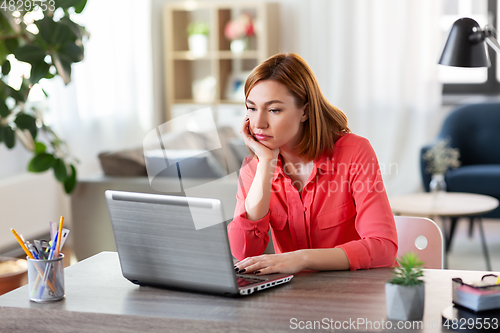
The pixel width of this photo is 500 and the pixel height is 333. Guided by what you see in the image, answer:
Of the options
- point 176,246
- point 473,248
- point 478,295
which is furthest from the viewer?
point 473,248

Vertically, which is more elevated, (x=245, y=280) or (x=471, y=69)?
(x=471, y=69)

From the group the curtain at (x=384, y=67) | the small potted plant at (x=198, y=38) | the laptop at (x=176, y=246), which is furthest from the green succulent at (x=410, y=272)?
the small potted plant at (x=198, y=38)

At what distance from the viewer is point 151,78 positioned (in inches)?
203

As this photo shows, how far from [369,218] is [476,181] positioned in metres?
2.78

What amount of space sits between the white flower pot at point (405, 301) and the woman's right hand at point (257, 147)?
0.60 meters

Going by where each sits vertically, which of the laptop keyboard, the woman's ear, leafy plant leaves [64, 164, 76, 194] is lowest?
leafy plant leaves [64, 164, 76, 194]

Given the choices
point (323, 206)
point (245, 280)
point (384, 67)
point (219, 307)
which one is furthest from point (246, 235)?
point (384, 67)

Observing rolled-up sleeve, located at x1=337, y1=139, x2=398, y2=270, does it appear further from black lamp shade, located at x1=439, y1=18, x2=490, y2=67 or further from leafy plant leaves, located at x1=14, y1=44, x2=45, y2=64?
leafy plant leaves, located at x1=14, y1=44, x2=45, y2=64

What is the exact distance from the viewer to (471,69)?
4.85 m

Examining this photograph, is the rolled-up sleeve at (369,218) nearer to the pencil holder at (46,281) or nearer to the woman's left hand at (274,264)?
the woman's left hand at (274,264)

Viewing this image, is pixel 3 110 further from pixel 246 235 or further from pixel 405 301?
pixel 405 301

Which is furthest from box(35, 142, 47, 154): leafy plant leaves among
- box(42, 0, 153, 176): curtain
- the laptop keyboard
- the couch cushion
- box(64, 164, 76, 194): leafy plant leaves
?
the couch cushion

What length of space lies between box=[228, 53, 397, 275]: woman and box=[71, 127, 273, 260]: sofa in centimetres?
8

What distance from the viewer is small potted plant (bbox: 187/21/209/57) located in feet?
16.9
